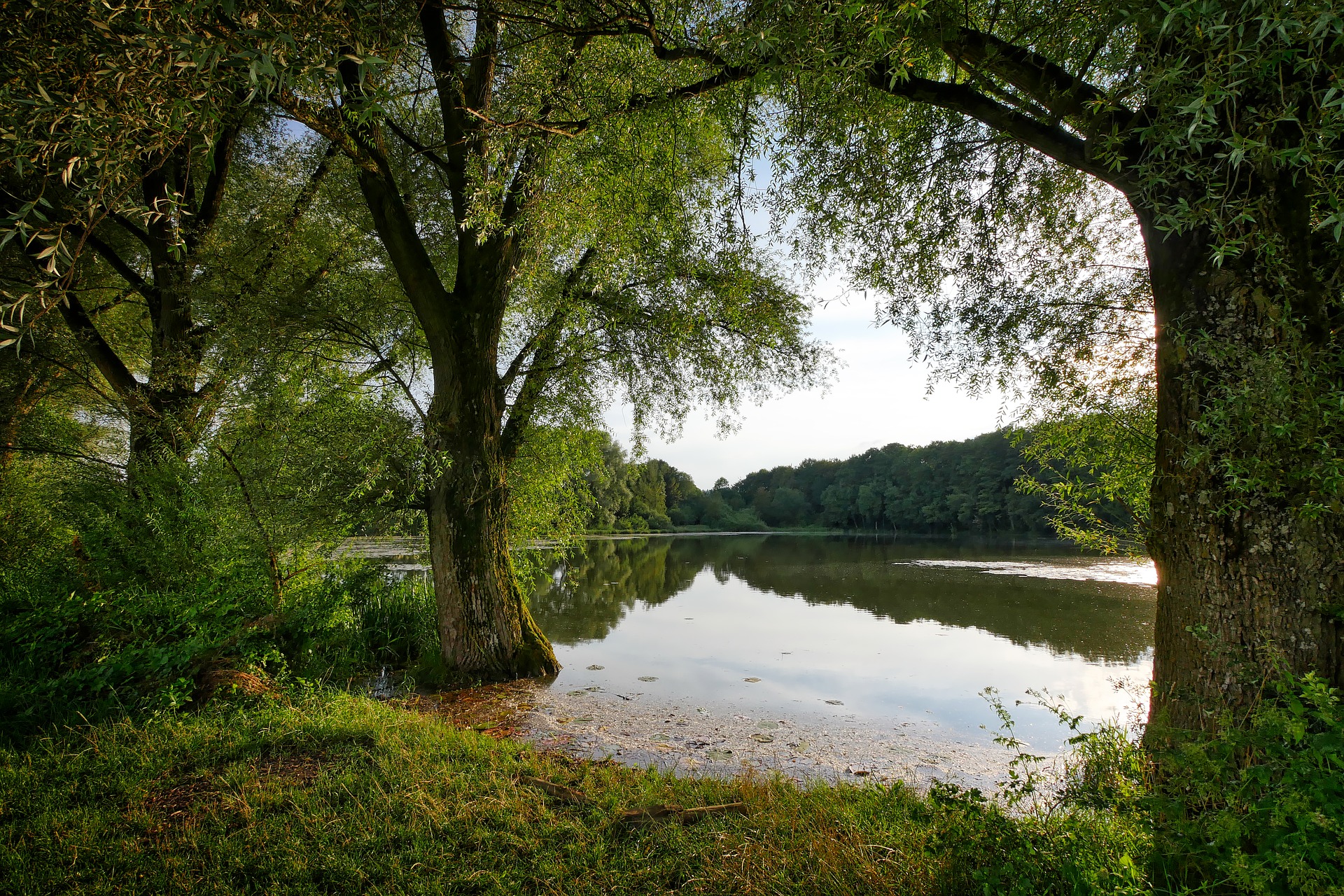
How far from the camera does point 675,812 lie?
3.49 meters

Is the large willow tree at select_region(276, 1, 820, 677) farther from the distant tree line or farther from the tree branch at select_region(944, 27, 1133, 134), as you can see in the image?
the distant tree line

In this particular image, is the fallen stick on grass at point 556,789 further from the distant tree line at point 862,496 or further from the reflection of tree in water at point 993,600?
the distant tree line at point 862,496

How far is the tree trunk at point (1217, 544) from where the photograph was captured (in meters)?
2.77

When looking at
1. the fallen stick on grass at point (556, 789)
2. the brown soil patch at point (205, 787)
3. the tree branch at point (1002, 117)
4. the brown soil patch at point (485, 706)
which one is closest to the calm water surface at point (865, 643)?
the brown soil patch at point (485, 706)

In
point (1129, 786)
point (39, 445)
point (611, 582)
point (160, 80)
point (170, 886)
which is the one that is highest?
point (160, 80)

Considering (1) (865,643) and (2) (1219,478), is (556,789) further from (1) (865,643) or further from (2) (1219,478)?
(1) (865,643)

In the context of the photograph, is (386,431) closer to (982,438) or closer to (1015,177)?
(1015,177)

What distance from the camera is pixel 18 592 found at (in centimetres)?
623

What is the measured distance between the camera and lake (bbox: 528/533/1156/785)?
5.73 m

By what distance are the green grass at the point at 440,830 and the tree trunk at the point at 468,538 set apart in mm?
3030

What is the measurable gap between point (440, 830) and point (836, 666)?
→ 7321mm

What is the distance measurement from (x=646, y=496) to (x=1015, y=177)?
4420 centimetres

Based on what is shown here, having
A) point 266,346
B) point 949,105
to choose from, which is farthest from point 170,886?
point 266,346

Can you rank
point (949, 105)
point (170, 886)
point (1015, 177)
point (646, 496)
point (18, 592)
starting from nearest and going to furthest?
point (170, 886), point (949, 105), point (1015, 177), point (18, 592), point (646, 496)
